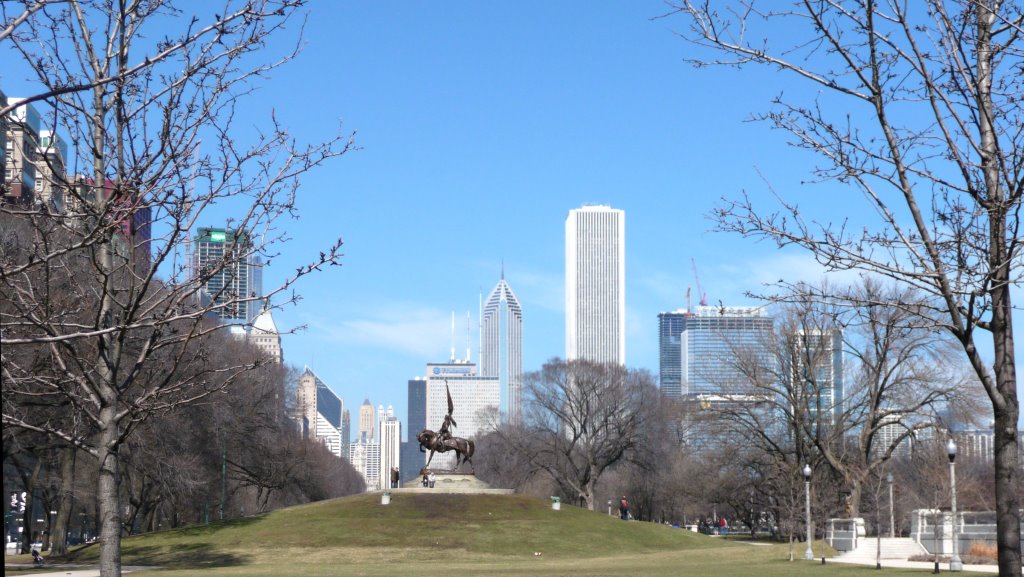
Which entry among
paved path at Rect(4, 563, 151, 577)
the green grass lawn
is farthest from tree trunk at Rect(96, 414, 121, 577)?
paved path at Rect(4, 563, 151, 577)

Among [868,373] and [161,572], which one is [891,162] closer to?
[161,572]

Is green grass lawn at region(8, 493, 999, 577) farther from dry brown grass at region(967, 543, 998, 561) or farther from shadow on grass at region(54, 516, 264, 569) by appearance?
dry brown grass at region(967, 543, 998, 561)

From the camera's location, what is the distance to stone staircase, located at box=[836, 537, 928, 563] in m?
48.5

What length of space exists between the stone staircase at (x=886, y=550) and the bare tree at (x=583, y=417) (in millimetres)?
42606

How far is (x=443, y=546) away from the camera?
50875 mm

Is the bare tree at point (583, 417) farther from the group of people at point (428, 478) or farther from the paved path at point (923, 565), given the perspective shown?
the paved path at point (923, 565)

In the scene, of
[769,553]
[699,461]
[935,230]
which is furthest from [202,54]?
[699,461]

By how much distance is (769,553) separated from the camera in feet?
163

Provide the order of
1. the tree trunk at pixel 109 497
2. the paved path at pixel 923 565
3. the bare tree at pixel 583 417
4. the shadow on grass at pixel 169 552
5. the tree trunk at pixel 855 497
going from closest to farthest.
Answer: the tree trunk at pixel 109 497 → the paved path at pixel 923 565 → the shadow on grass at pixel 169 552 → the tree trunk at pixel 855 497 → the bare tree at pixel 583 417

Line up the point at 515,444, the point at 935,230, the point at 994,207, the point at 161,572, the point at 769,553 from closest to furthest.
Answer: the point at 994,207 < the point at 935,230 < the point at 161,572 < the point at 769,553 < the point at 515,444

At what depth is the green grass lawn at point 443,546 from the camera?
133 ft

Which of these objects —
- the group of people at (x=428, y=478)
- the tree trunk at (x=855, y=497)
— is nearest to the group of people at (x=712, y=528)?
the group of people at (x=428, y=478)

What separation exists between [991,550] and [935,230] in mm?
38285

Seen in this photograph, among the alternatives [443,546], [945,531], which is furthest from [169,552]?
[945,531]
